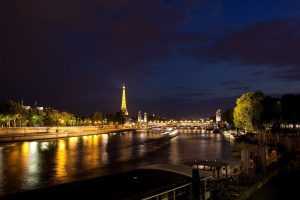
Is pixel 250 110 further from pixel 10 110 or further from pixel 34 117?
pixel 34 117

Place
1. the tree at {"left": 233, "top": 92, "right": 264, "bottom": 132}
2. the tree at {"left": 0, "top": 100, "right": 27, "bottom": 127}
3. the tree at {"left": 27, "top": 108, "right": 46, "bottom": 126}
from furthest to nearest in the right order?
the tree at {"left": 27, "top": 108, "right": 46, "bottom": 126} < the tree at {"left": 0, "top": 100, "right": 27, "bottom": 127} < the tree at {"left": 233, "top": 92, "right": 264, "bottom": 132}

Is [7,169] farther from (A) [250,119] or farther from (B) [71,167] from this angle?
(A) [250,119]

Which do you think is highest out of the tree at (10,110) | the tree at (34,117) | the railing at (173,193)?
the tree at (10,110)

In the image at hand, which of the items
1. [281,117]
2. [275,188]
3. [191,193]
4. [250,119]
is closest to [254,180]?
[275,188]

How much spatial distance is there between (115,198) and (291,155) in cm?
3471

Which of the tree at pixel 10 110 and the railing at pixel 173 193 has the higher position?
the tree at pixel 10 110

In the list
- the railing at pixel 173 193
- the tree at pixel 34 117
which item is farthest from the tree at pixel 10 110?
the railing at pixel 173 193

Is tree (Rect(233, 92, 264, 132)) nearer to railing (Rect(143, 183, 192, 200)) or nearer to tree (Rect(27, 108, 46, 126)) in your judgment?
railing (Rect(143, 183, 192, 200))

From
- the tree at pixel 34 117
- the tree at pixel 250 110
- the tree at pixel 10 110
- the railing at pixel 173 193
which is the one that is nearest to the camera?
the railing at pixel 173 193

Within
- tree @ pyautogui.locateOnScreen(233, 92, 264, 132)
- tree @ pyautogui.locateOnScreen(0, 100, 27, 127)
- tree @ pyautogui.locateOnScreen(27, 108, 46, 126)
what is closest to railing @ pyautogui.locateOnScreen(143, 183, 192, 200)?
tree @ pyautogui.locateOnScreen(233, 92, 264, 132)

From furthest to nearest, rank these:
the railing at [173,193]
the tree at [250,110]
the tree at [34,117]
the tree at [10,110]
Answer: the tree at [34,117]
the tree at [10,110]
the tree at [250,110]
the railing at [173,193]

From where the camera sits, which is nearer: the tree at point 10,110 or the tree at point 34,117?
the tree at point 10,110

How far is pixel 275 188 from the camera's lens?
25.3 m

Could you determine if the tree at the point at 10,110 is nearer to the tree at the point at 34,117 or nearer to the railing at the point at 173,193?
the tree at the point at 34,117
